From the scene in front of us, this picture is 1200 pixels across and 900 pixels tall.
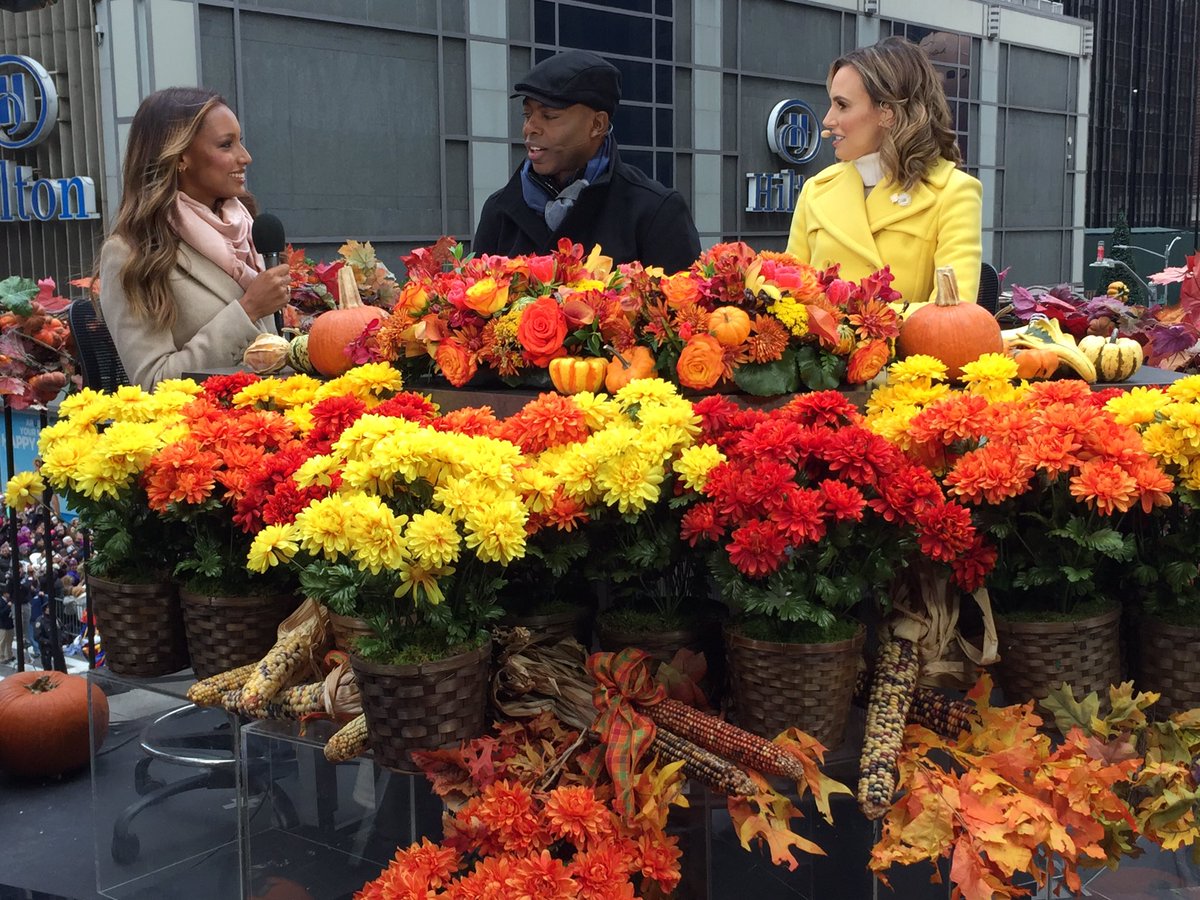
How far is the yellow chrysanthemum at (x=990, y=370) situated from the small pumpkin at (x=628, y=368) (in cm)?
63

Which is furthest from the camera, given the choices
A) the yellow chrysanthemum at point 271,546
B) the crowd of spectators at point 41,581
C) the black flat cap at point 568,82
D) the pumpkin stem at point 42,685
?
the crowd of spectators at point 41,581

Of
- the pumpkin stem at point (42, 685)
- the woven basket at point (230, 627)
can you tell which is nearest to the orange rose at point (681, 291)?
the woven basket at point (230, 627)

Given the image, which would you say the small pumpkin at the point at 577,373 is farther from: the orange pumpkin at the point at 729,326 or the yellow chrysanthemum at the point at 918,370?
→ the yellow chrysanthemum at the point at 918,370

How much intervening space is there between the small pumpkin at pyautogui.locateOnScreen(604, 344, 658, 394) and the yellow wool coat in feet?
3.31

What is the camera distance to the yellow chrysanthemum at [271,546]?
213cm

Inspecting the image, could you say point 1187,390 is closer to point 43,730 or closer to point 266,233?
point 266,233

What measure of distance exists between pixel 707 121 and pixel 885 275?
15.7 meters

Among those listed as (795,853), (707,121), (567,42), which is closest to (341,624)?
(795,853)

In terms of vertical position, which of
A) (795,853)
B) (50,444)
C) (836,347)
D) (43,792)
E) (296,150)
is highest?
(296,150)

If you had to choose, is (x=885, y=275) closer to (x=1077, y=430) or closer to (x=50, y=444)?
(x=1077, y=430)

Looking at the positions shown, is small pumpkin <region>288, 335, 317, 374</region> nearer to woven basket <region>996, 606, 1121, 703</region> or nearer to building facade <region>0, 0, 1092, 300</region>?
woven basket <region>996, 606, 1121, 703</region>

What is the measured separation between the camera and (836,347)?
2559 millimetres

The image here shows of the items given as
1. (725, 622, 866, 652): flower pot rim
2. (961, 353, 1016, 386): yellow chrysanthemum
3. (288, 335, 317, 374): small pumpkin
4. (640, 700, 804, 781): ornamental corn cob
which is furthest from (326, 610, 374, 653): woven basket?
(961, 353, 1016, 386): yellow chrysanthemum

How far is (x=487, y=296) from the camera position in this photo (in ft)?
8.69
